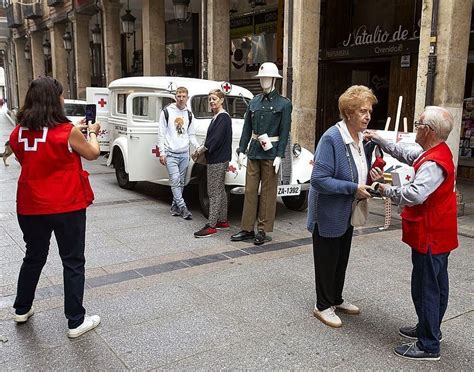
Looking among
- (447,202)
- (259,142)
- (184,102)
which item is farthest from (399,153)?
(184,102)

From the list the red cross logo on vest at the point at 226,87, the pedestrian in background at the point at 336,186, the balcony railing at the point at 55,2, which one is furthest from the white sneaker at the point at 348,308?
the balcony railing at the point at 55,2

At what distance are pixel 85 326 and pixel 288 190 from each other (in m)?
3.71

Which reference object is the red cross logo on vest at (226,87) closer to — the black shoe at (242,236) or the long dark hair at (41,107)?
the black shoe at (242,236)

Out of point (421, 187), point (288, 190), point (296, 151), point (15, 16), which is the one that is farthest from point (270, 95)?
point (15, 16)

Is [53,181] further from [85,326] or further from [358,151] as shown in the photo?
[358,151]

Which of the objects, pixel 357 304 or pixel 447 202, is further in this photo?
pixel 357 304

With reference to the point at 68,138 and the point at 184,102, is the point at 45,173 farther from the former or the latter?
the point at 184,102

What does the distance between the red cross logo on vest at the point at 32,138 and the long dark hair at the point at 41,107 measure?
0.10ft

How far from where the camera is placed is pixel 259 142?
18.2 feet

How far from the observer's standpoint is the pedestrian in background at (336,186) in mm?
3287

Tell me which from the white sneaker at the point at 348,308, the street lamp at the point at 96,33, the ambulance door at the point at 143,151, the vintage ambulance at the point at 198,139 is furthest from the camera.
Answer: the street lamp at the point at 96,33

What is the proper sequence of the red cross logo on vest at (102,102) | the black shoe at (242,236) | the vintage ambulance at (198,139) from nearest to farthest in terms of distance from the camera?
the black shoe at (242,236) < the vintage ambulance at (198,139) < the red cross logo on vest at (102,102)

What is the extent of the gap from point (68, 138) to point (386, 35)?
10677 mm

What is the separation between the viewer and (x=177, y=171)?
6.92 meters
